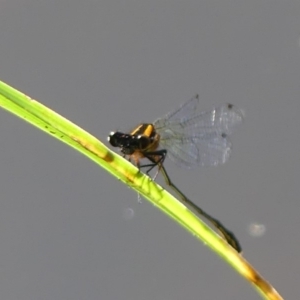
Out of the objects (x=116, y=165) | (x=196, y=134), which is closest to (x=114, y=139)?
(x=196, y=134)

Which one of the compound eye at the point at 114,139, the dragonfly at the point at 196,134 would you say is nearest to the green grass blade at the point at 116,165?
the compound eye at the point at 114,139

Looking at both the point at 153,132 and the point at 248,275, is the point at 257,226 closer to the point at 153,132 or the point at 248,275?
the point at 153,132

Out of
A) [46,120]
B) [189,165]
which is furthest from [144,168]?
[46,120]

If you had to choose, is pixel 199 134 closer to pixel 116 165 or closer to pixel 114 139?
pixel 114 139

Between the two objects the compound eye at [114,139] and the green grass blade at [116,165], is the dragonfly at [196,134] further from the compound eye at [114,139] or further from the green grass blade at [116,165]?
the green grass blade at [116,165]

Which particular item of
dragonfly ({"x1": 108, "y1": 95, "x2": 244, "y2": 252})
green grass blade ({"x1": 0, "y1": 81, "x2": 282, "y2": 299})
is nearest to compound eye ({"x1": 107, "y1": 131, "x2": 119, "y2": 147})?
dragonfly ({"x1": 108, "y1": 95, "x2": 244, "y2": 252})

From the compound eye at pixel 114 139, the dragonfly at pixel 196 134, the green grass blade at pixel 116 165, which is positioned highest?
the dragonfly at pixel 196 134

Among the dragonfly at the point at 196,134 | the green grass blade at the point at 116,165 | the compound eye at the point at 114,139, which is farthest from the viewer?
the dragonfly at the point at 196,134

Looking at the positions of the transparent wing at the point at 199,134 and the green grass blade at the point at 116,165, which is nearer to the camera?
the green grass blade at the point at 116,165
